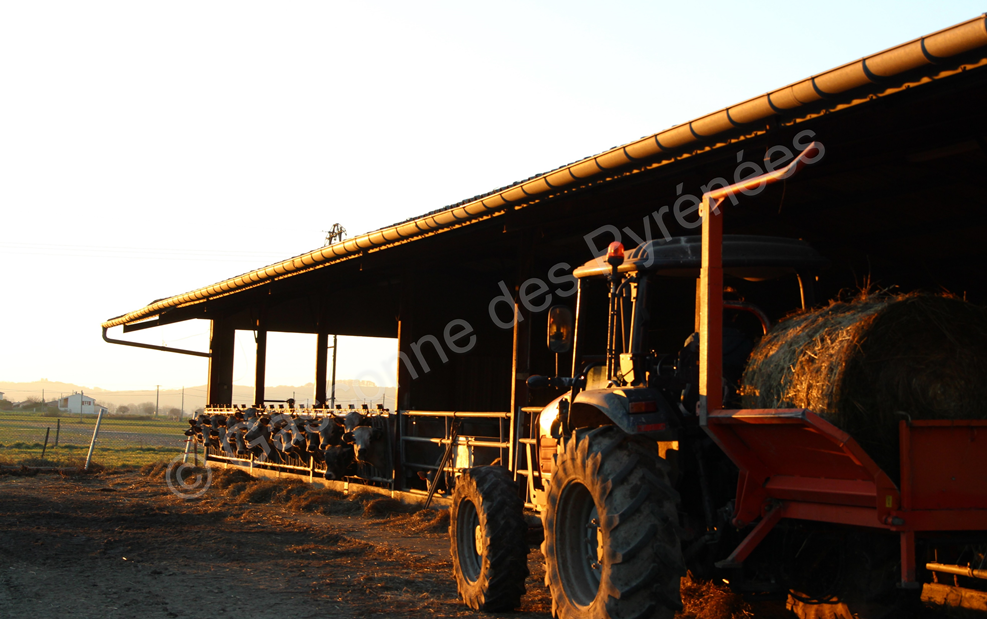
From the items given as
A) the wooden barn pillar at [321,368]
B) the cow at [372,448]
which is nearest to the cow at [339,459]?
the cow at [372,448]

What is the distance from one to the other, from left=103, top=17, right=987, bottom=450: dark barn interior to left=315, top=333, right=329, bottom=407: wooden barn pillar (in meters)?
0.05

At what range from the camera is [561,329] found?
639 cm

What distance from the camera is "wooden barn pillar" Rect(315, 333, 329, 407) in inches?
699

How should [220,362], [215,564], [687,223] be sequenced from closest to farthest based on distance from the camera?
[215,564], [687,223], [220,362]

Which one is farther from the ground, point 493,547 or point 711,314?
point 711,314

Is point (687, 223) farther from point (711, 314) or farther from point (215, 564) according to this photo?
point (215, 564)

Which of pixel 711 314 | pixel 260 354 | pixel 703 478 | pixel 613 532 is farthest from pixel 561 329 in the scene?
pixel 260 354

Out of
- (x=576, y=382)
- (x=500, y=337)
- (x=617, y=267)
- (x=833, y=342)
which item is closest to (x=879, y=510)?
(x=833, y=342)

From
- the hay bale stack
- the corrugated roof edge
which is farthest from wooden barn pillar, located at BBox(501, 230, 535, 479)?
the hay bale stack

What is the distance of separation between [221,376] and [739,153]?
58.1ft

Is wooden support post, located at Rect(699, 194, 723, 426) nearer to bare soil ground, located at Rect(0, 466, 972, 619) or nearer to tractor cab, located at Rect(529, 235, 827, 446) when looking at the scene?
tractor cab, located at Rect(529, 235, 827, 446)

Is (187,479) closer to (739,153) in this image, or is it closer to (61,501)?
(61,501)

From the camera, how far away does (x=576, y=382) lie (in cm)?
668

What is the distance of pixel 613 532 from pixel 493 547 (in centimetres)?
189
